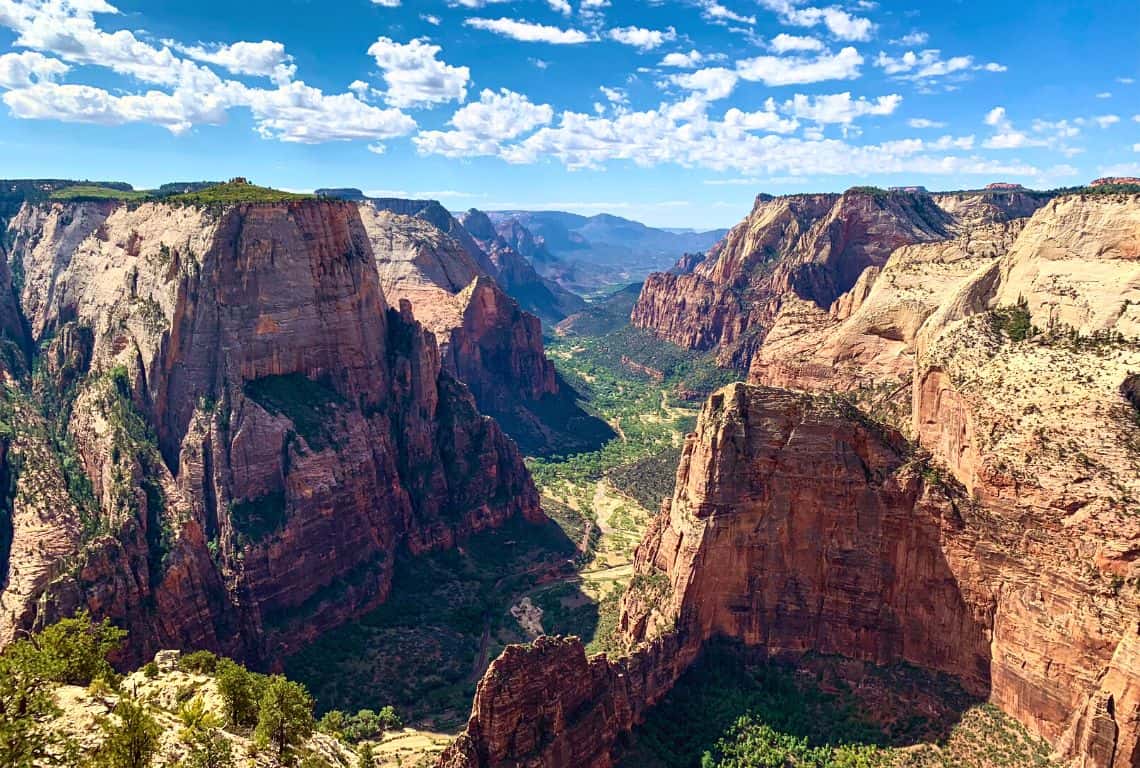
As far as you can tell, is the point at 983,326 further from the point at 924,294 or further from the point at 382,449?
the point at 382,449

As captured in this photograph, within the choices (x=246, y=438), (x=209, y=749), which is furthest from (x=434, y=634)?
(x=209, y=749)

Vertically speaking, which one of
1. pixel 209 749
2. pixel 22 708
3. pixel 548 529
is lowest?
pixel 548 529

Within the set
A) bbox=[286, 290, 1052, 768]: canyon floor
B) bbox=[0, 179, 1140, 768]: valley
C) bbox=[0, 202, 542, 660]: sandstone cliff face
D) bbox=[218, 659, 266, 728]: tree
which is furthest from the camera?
bbox=[0, 202, 542, 660]: sandstone cliff face

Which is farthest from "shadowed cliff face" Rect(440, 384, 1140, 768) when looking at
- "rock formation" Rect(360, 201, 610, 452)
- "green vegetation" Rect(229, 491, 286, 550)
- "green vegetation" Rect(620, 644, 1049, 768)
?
"rock formation" Rect(360, 201, 610, 452)

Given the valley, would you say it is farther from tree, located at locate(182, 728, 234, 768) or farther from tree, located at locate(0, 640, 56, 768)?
tree, located at locate(0, 640, 56, 768)

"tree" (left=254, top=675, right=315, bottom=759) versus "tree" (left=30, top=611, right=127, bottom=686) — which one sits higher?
"tree" (left=30, top=611, right=127, bottom=686)

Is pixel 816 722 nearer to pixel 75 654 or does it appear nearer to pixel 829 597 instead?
pixel 829 597

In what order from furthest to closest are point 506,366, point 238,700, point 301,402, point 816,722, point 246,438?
point 506,366
point 301,402
point 246,438
point 816,722
point 238,700
